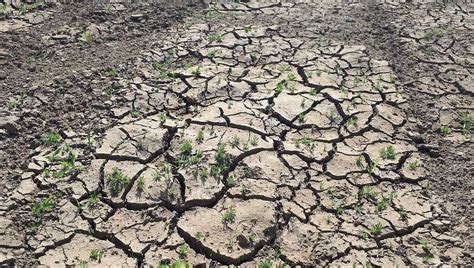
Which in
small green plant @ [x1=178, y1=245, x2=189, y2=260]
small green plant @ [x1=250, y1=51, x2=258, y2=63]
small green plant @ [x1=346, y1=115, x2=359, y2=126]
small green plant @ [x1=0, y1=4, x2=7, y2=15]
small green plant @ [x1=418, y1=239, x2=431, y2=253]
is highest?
small green plant @ [x1=0, y1=4, x2=7, y2=15]

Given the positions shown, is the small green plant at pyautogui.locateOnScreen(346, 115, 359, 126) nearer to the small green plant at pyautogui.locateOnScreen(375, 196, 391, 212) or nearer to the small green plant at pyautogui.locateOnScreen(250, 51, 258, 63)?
the small green plant at pyautogui.locateOnScreen(375, 196, 391, 212)

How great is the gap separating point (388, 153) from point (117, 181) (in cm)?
227

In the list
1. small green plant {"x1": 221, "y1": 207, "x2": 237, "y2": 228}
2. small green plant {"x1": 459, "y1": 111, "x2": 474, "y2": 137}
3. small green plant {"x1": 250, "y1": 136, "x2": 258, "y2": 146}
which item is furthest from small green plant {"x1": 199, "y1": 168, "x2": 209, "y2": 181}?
small green plant {"x1": 459, "y1": 111, "x2": 474, "y2": 137}

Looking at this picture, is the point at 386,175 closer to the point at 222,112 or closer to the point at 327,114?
the point at 327,114

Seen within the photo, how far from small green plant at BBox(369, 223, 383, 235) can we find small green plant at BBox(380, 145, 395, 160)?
0.81 meters

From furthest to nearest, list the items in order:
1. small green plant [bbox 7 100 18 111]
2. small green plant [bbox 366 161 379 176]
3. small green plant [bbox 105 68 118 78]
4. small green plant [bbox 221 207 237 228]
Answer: small green plant [bbox 105 68 118 78]
small green plant [bbox 7 100 18 111]
small green plant [bbox 366 161 379 176]
small green plant [bbox 221 207 237 228]

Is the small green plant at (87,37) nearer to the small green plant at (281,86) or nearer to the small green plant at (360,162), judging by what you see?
the small green plant at (281,86)

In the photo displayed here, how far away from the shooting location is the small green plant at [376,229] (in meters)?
3.56

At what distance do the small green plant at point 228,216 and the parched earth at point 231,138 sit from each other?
12 mm

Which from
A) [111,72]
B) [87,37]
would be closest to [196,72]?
[111,72]

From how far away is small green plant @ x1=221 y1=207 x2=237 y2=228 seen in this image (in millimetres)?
3561

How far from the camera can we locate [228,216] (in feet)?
11.8

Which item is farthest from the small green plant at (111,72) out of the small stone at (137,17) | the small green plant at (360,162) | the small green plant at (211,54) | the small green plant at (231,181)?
the small green plant at (360,162)

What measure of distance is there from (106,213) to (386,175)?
2.22 metres
